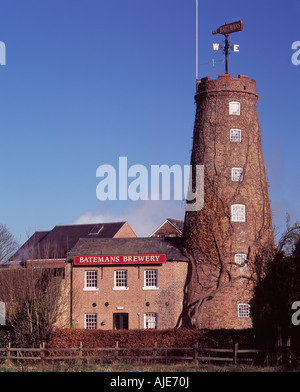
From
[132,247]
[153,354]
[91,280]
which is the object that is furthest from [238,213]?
[153,354]

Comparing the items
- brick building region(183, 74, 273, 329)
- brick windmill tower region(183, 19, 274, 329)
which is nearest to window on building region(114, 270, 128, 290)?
brick windmill tower region(183, 19, 274, 329)

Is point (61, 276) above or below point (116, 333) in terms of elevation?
above

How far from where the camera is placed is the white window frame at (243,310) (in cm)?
4575

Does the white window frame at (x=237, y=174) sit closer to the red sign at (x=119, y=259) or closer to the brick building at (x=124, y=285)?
the brick building at (x=124, y=285)

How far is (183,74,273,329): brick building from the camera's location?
45938 millimetres

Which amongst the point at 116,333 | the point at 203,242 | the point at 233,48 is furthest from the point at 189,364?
the point at 233,48

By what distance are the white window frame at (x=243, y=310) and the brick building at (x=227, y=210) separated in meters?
0.07

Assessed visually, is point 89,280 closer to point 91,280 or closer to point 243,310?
point 91,280

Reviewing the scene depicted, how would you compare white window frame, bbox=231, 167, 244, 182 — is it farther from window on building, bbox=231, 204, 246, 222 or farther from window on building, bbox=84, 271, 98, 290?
window on building, bbox=84, 271, 98, 290

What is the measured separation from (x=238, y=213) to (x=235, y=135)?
5527 millimetres
